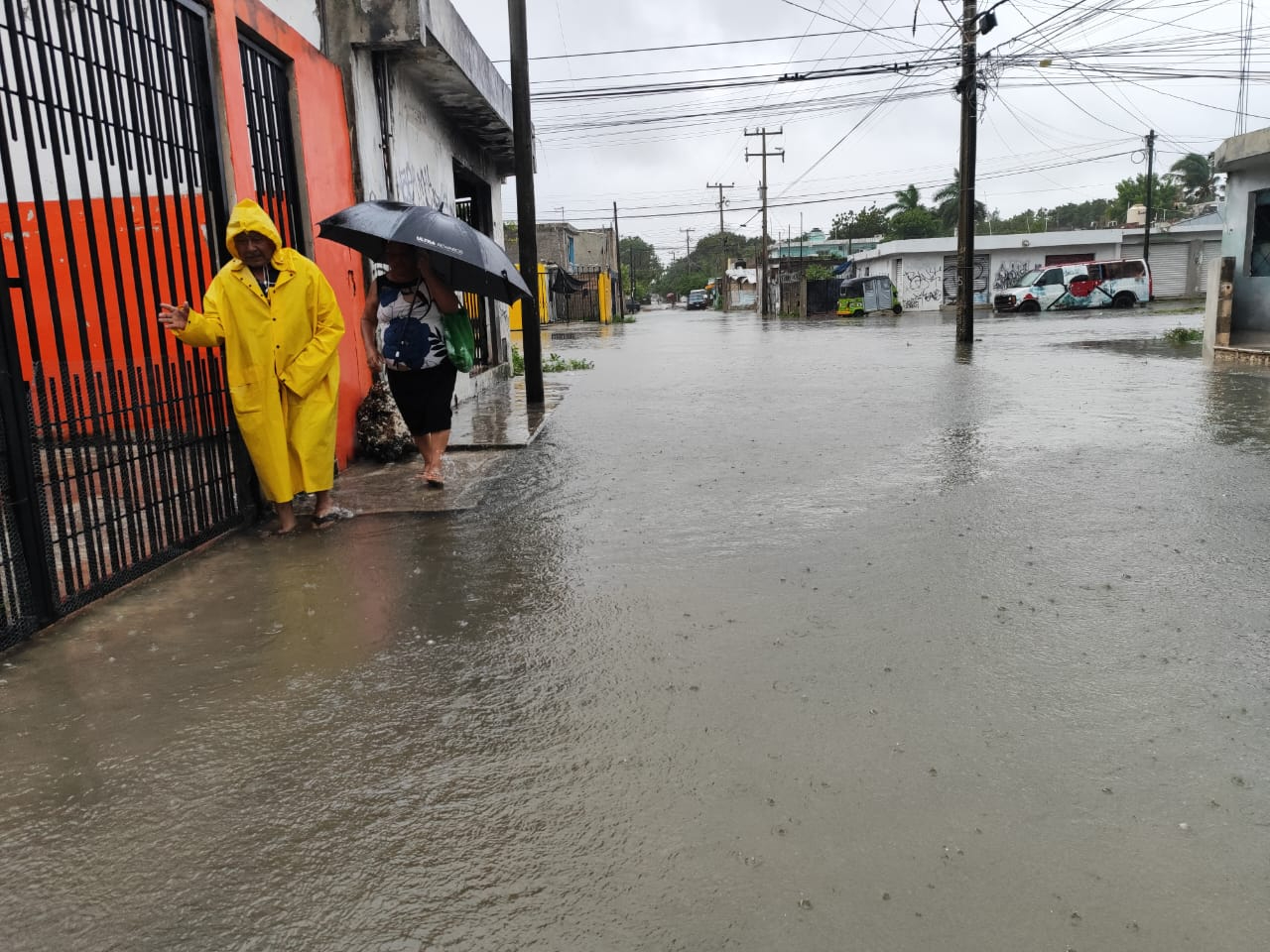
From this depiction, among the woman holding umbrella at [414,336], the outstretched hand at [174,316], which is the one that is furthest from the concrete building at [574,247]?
the outstretched hand at [174,316]

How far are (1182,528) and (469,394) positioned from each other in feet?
25.8

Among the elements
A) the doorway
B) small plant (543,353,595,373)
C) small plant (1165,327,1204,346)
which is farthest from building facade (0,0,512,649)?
small plant (1165,327,1204,346)

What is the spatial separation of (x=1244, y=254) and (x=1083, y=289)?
23.2 meters

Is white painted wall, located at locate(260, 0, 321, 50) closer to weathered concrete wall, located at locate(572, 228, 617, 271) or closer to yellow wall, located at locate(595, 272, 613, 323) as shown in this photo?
yellow wall, located at locate(595, 272, 613, 323)

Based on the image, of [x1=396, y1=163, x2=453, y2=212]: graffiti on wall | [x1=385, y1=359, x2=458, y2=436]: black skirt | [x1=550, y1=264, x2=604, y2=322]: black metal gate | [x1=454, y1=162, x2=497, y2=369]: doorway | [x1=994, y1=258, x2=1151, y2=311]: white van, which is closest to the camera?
[x1=385, y1=359, x2=458, y2=436]: black skirt

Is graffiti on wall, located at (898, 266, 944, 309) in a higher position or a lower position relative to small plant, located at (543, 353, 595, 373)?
higher

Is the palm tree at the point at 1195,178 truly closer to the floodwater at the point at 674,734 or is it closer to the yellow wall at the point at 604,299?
the yellow wall at the point at 604,299

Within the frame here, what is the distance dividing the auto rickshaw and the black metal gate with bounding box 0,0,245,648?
39.0m

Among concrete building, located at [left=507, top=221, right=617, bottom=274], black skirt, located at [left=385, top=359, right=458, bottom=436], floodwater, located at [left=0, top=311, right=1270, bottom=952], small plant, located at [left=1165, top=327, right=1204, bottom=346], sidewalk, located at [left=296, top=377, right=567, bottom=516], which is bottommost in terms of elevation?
floodwater, located at [left=0, top=311, right=1270, bottom=952]

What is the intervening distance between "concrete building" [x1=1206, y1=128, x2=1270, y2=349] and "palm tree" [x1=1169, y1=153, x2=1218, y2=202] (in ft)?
170

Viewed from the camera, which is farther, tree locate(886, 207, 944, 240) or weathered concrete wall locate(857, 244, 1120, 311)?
tree locate(886, 207, 944, 240)

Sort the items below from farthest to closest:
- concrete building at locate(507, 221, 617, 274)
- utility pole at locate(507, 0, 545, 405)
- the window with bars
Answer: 1. concrete building at locate(507, 221, 617, 274)
2. the window with bars
3. utility pole at locate(507, 0, 545, 405)

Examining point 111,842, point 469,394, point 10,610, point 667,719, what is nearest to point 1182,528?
point 667,719

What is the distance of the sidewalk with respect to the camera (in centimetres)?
578
